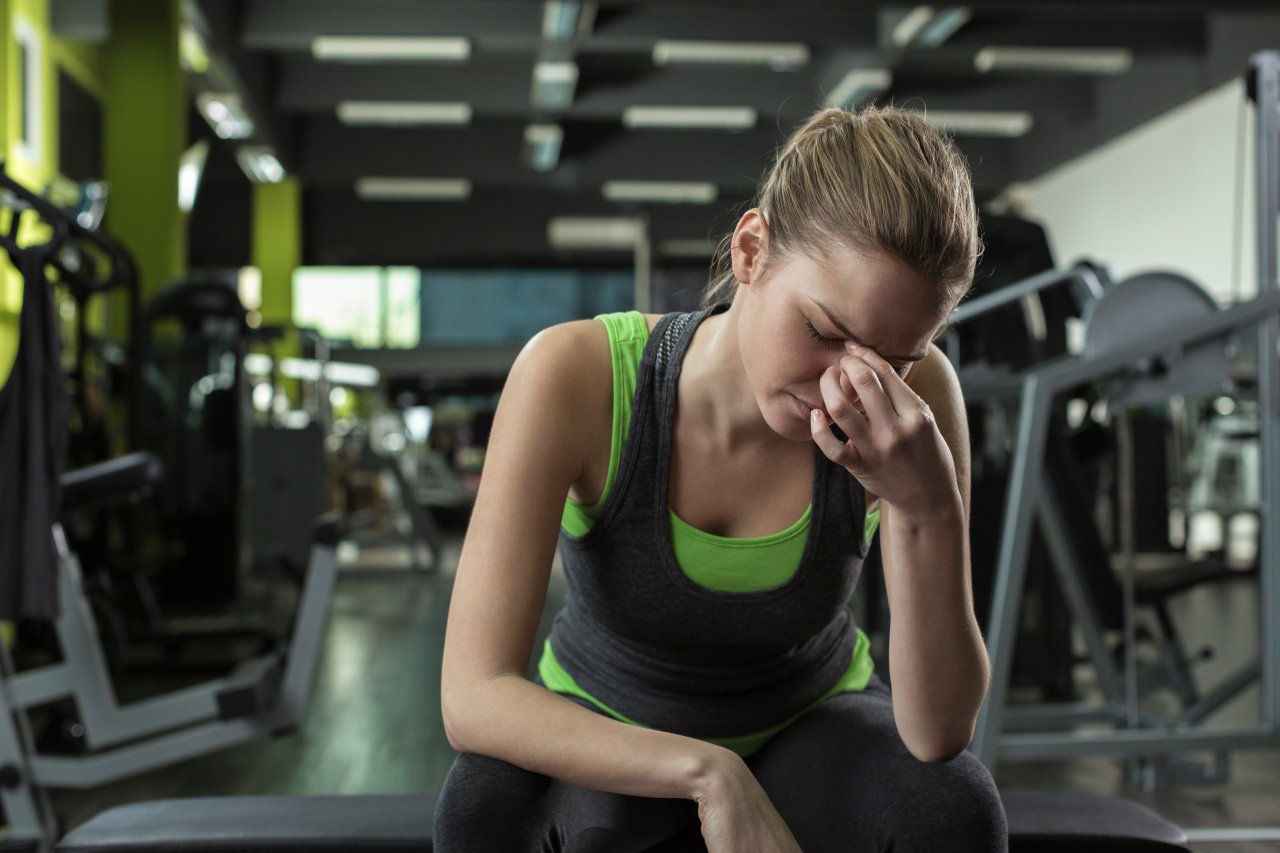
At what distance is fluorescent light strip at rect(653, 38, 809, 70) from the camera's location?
7.61 meters

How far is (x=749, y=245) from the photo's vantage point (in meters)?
1.04

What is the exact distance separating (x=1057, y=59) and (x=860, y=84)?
1323 mm

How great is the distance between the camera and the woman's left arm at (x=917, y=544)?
0.91m

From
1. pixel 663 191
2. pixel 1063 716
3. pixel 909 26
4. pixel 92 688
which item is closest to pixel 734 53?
pixel 909 26

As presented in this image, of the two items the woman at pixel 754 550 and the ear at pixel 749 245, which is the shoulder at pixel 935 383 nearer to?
the woman at pixel 754 550

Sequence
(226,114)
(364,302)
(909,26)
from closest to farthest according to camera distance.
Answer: (909,26) < (226,114) < (364,302)

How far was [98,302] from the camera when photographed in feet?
21.8

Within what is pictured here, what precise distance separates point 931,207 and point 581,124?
1014 centimetres

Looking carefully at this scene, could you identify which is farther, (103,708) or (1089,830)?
(103,708)

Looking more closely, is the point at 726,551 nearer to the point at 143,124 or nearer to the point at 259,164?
the point at 143,124

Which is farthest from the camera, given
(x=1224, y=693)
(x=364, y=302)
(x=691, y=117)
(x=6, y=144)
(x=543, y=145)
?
(x=364, y=302)

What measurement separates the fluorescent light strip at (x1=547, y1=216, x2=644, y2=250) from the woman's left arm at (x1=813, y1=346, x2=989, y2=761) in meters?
12.1

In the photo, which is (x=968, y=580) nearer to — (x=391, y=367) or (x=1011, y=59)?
(x=1011, y=59)

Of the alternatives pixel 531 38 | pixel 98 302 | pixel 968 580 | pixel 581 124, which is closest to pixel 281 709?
pixel 968 580
